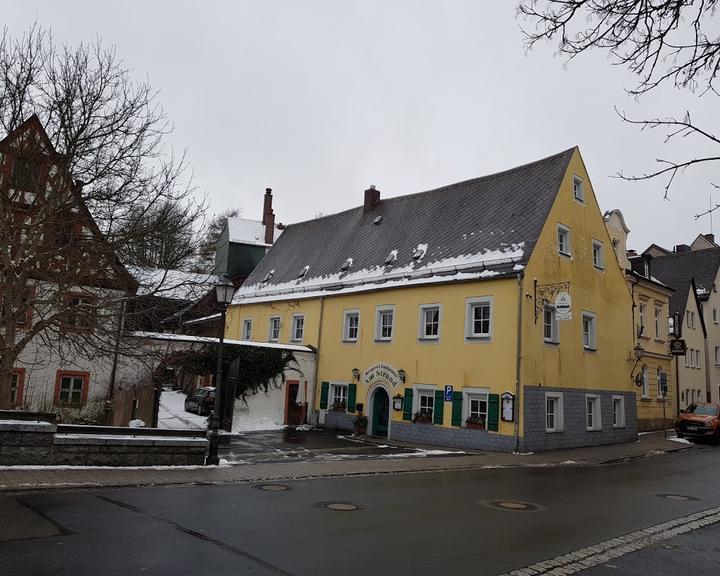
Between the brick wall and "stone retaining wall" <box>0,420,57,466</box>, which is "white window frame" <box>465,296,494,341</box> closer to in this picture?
the brick wall

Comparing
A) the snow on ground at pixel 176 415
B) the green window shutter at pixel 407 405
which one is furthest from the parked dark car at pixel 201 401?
the green window shutter at pixel 407 405

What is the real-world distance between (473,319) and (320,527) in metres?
15.9

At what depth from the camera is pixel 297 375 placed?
2878cm

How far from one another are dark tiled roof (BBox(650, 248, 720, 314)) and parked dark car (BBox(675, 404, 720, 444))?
1329cm

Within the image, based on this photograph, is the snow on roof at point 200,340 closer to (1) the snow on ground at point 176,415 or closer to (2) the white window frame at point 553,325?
(1) the snow on ground at point 176,415

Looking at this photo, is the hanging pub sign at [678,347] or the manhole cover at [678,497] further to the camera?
the hanging pub sign at [678,347]

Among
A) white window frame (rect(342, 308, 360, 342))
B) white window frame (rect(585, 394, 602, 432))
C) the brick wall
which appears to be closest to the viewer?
the brick wall

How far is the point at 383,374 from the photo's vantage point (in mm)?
26078

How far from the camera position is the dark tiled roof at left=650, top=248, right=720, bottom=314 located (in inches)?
1658

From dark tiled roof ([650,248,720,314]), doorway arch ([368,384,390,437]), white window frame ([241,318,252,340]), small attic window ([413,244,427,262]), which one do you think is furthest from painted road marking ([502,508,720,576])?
dark tiled roof ([650,248,720,314])

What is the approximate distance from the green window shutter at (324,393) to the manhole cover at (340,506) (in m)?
18.4

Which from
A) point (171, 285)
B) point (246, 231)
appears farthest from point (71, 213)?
point (246, 231)

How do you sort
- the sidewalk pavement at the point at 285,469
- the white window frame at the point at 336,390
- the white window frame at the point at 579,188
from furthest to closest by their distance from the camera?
1. the white window frame at the point at 336,390
2. the white window frame at the point at 579,188
3. the sidewalk pavement at the point at 285,469

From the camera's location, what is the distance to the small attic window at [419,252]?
27.0 meters
